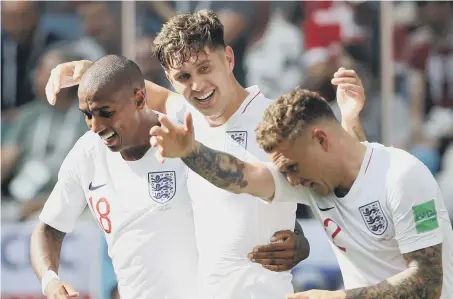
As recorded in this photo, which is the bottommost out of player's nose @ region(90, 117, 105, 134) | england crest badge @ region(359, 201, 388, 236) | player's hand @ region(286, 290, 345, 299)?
player's hand @ region(286, 290, 345, 299)

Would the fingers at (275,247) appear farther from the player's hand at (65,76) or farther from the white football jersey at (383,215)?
the player's hand at (65,76)

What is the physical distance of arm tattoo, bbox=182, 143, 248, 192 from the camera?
492 centimetres

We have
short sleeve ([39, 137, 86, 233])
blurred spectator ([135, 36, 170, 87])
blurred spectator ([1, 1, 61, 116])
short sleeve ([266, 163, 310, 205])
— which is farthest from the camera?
blurred spectator ([1, 1, 61, 116])

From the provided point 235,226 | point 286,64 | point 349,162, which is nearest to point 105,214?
point 235,226

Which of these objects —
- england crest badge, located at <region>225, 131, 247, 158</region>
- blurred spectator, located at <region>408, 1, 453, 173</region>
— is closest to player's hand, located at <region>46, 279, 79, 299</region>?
england crest badge, located at <region>225, 131, 247, 158</region>

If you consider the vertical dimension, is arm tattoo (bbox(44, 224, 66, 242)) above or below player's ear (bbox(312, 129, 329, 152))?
below

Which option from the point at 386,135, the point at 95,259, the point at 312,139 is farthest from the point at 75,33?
the point at 312,139

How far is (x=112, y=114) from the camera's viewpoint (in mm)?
5598

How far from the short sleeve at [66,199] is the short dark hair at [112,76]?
49 centimetres

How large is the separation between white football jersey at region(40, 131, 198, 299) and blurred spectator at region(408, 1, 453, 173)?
5234mm

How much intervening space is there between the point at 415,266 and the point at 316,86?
561cm

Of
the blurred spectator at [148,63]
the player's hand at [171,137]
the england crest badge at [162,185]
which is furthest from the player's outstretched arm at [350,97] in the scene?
the blurred spectator at [148,63]

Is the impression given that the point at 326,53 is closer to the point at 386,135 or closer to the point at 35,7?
the point at 386,135

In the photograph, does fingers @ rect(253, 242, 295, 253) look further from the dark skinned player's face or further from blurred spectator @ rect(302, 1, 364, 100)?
blurred spectator @ rect(302, 1, 364, 100)
